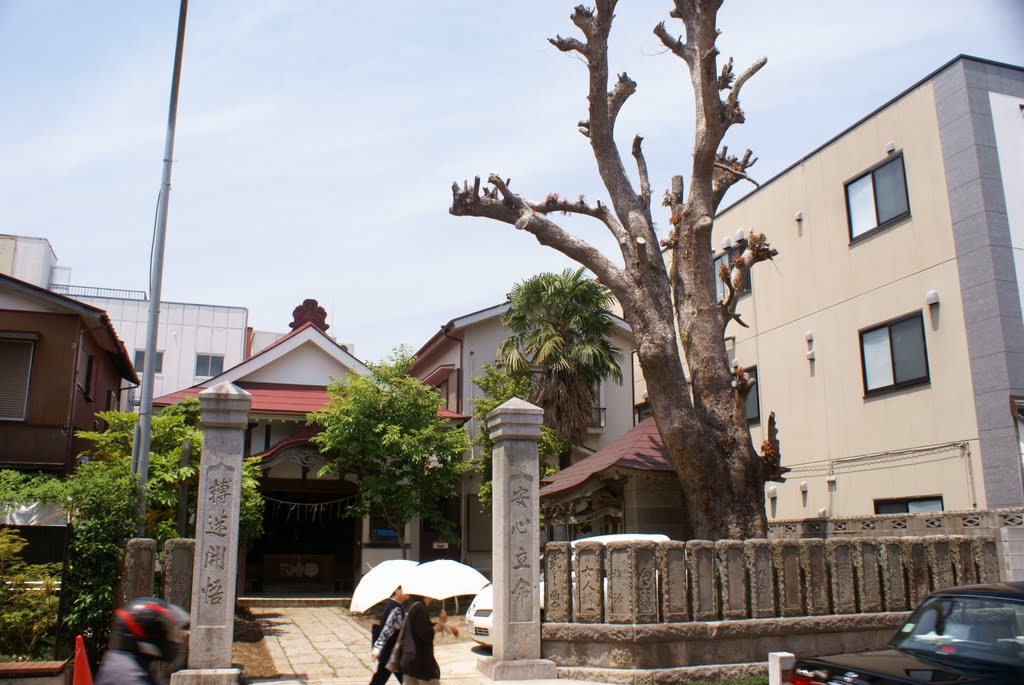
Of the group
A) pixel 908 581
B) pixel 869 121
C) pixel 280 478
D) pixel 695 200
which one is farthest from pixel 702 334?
pixel 280 478

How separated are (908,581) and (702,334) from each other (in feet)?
15.9

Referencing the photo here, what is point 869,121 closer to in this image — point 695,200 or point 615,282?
point 695,200

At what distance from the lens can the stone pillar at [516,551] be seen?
36.1ft

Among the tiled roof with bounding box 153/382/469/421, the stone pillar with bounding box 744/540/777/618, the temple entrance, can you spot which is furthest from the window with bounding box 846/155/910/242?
the temple entrance

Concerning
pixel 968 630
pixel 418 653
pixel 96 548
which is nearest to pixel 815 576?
pixel 968 630

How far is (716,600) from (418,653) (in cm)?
500

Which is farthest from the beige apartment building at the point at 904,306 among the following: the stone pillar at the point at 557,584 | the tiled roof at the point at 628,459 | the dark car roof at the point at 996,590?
the dark car roof at the point at 996,590

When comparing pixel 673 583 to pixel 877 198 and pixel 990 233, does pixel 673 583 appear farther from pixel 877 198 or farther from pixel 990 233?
pixel 877 198

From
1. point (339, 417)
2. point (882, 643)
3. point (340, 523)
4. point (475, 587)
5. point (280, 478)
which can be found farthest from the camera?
point (340, 523)

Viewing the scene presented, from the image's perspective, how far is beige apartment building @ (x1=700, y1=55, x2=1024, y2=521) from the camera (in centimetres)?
1491

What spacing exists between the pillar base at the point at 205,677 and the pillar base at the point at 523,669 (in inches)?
123

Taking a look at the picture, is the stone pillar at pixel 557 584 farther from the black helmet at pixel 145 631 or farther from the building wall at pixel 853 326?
the building wall at pixel 853 326

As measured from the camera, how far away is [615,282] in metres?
15.1

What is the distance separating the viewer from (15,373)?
19344mm
